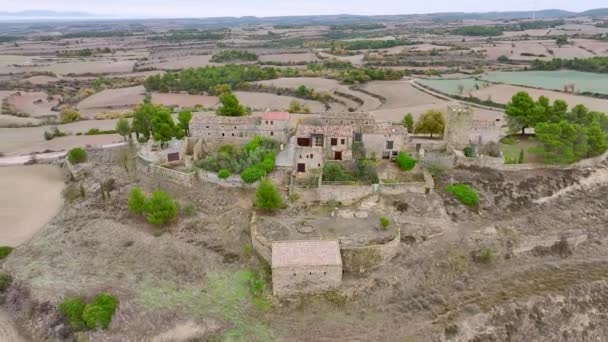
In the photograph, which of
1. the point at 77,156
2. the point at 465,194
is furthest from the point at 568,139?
the point at 77,156

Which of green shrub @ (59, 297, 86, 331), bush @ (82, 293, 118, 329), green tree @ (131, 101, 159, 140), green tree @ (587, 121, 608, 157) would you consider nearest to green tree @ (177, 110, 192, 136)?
green tree @ (131, 101, 159, 140)

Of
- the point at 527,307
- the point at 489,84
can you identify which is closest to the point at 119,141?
the point at 527,307

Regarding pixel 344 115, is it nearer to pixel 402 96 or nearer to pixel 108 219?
pixel 108 219

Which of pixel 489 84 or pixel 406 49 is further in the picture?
pixel 406 49

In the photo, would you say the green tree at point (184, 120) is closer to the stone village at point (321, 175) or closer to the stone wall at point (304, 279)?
the stone village at point (321, 175)

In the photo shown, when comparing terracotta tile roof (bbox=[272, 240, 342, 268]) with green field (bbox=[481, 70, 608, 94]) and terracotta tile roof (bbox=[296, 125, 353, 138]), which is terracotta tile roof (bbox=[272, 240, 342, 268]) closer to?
terracotta tile roof (bbox=[296, 125, 353, 138])

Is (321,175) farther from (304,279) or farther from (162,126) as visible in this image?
(162,126)
